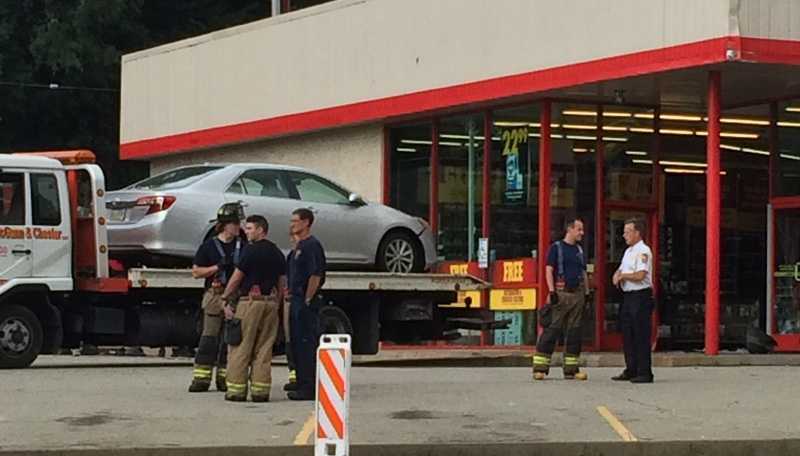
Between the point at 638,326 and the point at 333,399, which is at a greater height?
the point at 638,326

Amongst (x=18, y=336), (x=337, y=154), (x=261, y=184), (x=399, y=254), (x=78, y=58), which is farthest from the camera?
(x=78, y=58)

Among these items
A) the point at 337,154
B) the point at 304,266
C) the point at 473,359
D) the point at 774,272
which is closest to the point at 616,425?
the point at 304,266

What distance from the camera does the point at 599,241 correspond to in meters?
25.0

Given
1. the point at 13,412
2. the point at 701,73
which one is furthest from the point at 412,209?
the point at 13,412

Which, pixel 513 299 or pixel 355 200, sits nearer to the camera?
pixel 355 200

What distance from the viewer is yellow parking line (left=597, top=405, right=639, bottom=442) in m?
12.6

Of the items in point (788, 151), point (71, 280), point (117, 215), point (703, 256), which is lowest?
point (71, 280)

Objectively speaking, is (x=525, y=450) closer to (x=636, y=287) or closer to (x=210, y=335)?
(x=210, y=335)

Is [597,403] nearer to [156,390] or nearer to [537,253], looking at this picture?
[156,390]

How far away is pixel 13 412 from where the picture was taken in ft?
46.2

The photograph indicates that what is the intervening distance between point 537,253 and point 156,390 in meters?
9.66

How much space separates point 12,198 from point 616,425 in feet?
27.9

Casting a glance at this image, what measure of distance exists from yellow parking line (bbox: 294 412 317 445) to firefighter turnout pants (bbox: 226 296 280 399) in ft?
4.04

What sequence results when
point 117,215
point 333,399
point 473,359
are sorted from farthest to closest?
point 473,359 < point 117,215 < point 333,399
